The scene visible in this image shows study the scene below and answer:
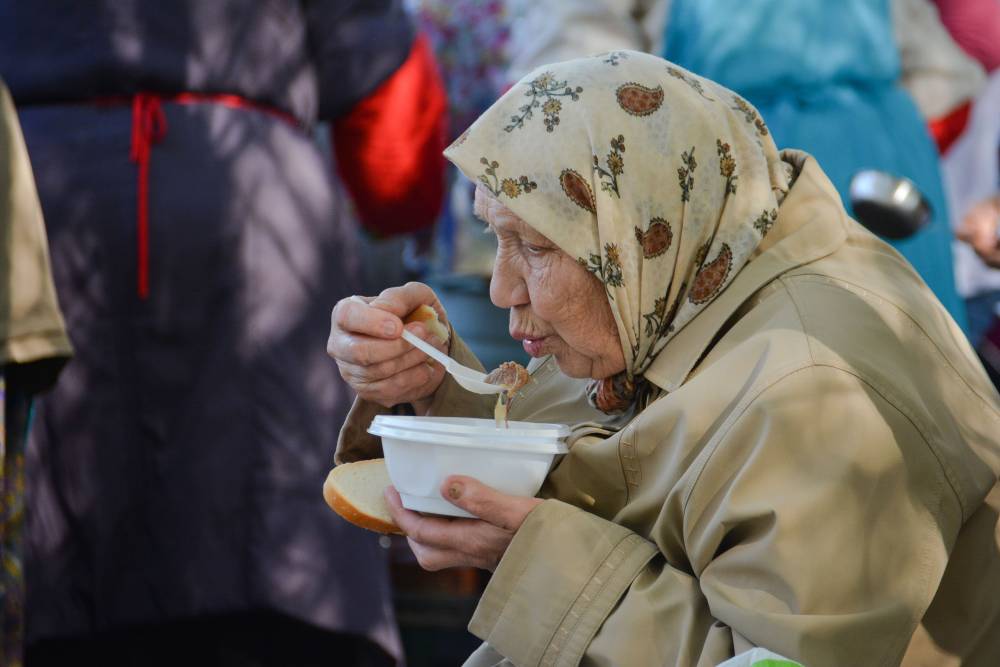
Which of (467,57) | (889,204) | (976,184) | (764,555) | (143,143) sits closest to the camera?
(764,555)

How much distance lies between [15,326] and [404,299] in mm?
769

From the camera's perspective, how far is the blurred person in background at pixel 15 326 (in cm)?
239

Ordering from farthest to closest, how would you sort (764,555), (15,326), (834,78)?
1. (834,78)
2. (15,326)
3. (764,555)

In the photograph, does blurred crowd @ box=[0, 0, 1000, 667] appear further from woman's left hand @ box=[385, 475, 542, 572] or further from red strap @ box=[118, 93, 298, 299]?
woman's left hand @ box=[385, 475, 542, 572]

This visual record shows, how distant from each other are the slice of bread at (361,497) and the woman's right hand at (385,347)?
19 centimetres

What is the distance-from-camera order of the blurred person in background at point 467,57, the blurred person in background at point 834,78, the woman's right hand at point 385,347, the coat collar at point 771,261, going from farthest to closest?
the blurred person in background at point 467,57 < the blurred person in background at point 834,78 < the woman's right hand at point 385,347 < the coat collar at point 771,261

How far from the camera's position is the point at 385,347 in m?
2.04

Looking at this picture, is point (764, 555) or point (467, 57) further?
point (467, 57)

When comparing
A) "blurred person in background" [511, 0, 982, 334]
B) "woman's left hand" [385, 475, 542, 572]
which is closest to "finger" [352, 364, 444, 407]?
"woman's left hand" [385, 475, 542, 572]

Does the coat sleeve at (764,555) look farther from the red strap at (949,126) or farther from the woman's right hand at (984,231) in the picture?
the red strap at (949,126)

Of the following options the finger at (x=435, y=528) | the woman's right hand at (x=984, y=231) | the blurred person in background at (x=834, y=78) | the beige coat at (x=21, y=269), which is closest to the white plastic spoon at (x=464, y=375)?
the finger at (x=435, y=528)

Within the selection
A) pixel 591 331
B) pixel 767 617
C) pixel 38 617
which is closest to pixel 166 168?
pixel 38 617

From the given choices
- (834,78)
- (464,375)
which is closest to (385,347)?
(464,375)

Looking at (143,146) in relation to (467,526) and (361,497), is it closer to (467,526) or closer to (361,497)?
(361,497)
